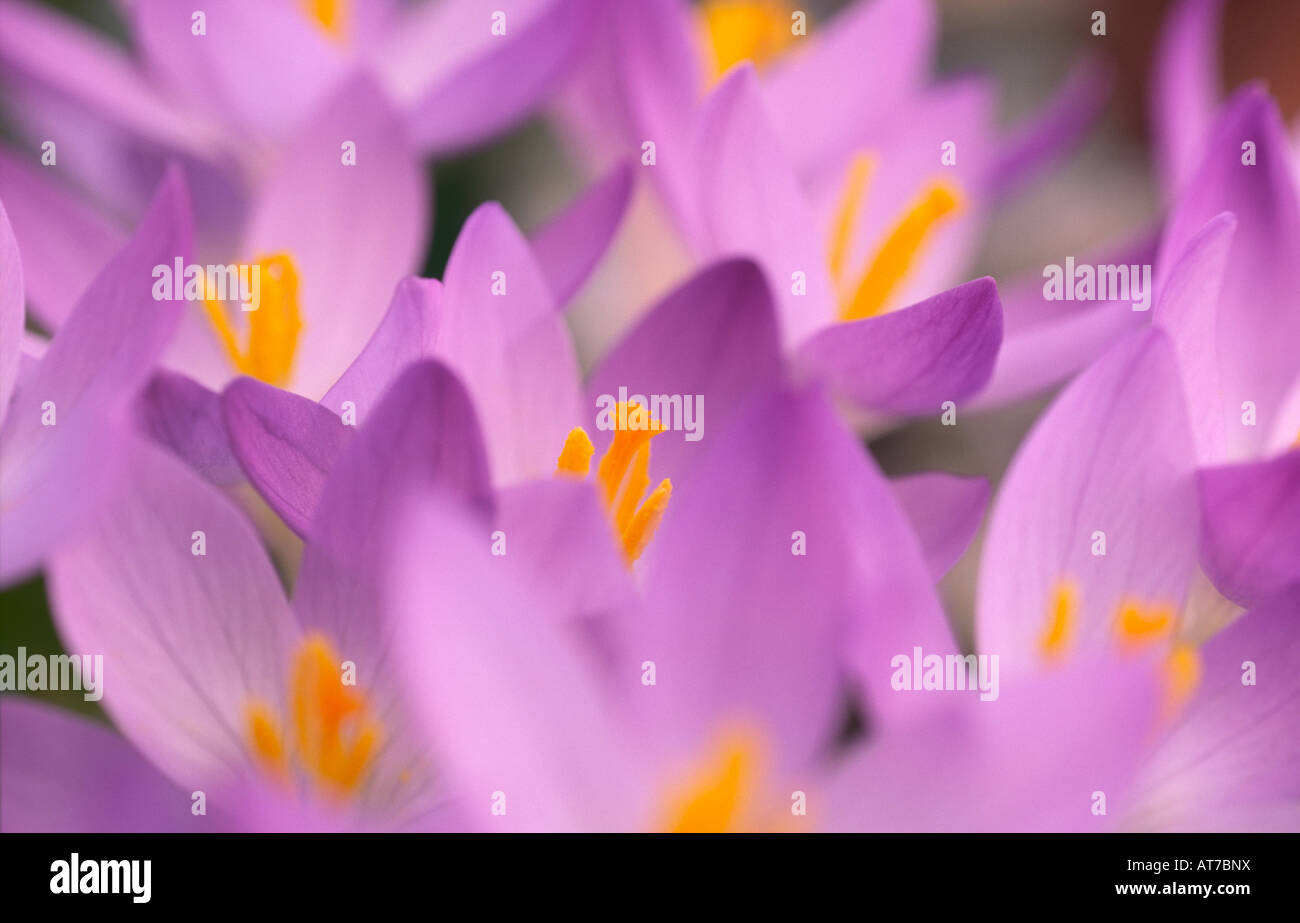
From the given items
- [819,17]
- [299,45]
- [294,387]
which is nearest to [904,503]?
[294,387]

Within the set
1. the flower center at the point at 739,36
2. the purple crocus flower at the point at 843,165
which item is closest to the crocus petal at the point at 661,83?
the purple crocus flower at the point at 843,165

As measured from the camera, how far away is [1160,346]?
30 cm

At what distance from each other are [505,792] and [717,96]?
221 mm

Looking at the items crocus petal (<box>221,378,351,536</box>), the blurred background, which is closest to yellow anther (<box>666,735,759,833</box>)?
crocus petal (<box>221,378,351,536</box>)

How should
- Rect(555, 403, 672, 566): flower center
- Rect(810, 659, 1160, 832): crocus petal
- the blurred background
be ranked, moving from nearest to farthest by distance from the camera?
Rect(810, 659, 1160, 832): crocus petal → Rect(555, 403, 672, 566): flower center → the blurred background

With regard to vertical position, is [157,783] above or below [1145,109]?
below

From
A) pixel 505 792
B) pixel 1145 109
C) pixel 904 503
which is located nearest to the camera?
pixel 505 792

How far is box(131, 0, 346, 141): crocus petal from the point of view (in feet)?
1.51

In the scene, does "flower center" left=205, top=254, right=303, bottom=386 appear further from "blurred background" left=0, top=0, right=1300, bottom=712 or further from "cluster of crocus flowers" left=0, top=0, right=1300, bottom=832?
"blurred background" left=0, top=0, right=1300, bottom=712

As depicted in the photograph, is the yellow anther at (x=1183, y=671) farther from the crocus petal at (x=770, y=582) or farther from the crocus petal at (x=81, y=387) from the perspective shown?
the crocus petal at (x=81, y=387)

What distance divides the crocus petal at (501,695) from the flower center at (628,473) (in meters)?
0.08

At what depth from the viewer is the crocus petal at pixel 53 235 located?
1.26 ft

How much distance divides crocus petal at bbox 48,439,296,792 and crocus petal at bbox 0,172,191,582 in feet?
0.04
